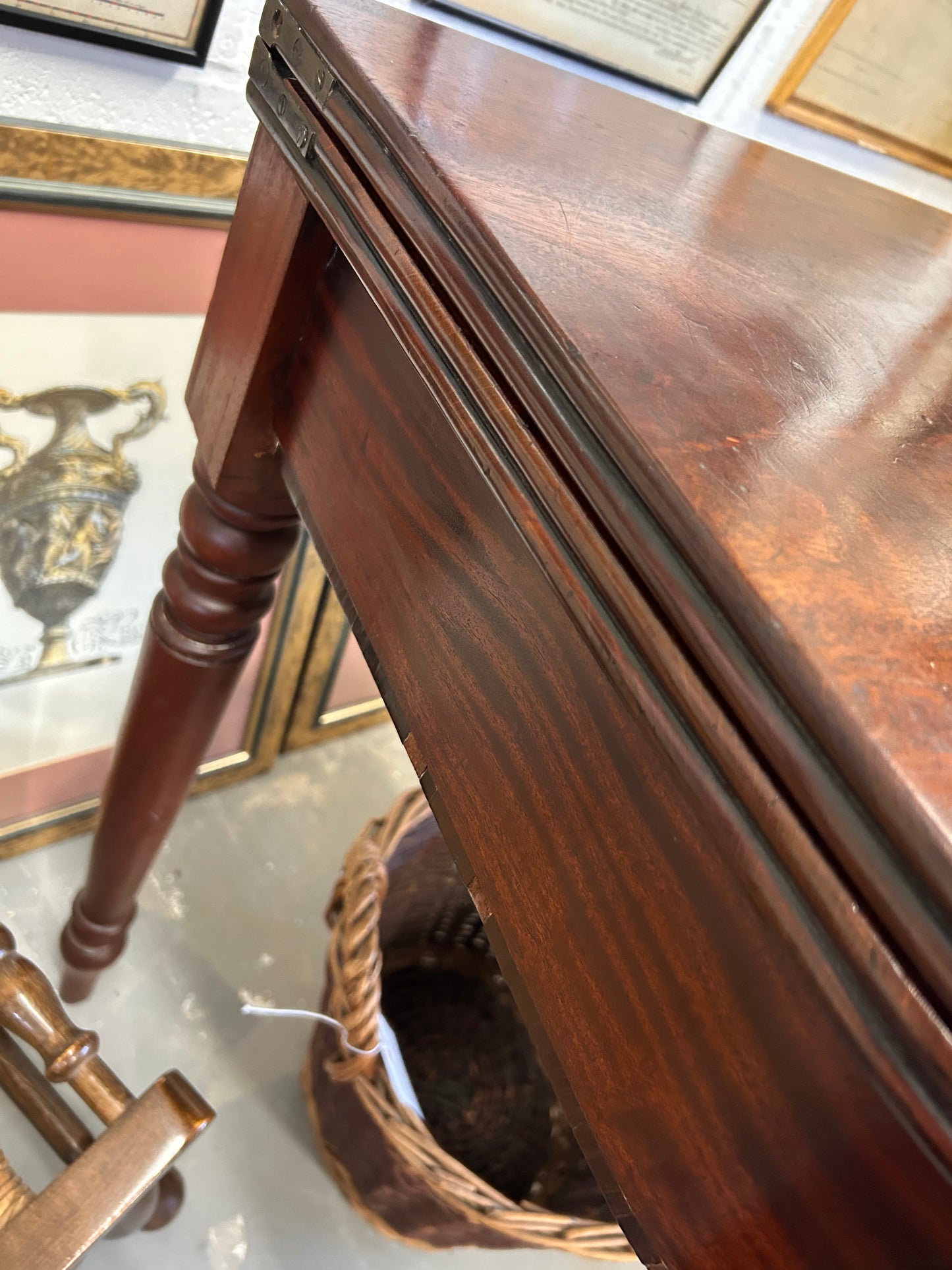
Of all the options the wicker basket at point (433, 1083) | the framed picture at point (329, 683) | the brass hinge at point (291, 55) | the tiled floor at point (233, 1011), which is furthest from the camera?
the framed picture at point (329, 683)

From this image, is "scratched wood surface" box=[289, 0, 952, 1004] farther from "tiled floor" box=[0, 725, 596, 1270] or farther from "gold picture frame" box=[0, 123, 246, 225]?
"tiled floor" box=[0, 725, 596, 1270]

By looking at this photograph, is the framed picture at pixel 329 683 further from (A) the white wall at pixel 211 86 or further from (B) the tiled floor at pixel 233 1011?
(A) the white wall at pixel 211 86

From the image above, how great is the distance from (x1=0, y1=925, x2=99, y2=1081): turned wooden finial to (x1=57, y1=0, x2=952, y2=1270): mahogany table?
28 cm

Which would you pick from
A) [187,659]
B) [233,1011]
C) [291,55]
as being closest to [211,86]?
[291,55]

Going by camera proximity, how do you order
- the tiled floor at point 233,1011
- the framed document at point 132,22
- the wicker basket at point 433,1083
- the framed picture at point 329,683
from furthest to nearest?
the framed picture at point 329,683 < the tiled floor at point 233,1011 < the wicker basket at point 433,1083 < the framed document at point 132,22

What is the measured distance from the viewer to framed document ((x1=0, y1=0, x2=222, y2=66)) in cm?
45

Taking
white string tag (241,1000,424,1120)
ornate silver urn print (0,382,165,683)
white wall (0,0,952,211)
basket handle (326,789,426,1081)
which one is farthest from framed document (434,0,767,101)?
white string tag (241,1000,424,1120)

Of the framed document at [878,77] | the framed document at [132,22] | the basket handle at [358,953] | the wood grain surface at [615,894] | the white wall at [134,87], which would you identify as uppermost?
the framed document at [878,77]

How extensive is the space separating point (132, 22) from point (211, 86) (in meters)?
0.06

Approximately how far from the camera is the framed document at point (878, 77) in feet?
1.89

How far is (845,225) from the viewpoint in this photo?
39cm

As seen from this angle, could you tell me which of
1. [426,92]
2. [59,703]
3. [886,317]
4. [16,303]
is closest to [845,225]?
[886,317]

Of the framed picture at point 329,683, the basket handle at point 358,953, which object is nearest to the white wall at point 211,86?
the framed picture at point 329,683

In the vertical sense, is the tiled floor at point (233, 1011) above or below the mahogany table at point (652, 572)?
below
